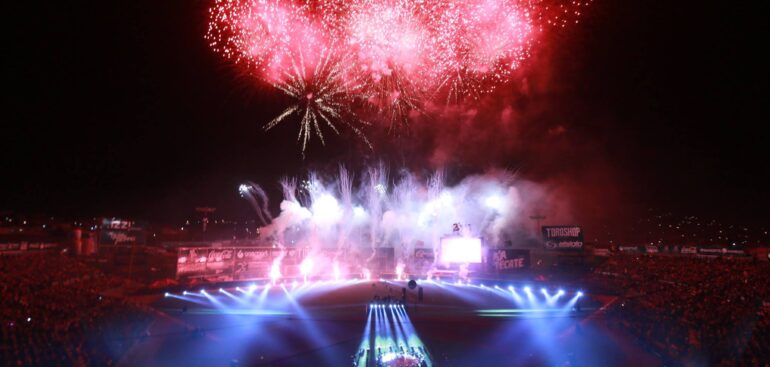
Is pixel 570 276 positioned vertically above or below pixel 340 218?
below

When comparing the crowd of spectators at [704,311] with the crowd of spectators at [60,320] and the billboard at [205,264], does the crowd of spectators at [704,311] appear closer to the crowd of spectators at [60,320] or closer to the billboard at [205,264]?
the crowd of spectators at [60,320]

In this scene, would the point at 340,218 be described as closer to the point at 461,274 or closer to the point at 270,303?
the point at 461,274

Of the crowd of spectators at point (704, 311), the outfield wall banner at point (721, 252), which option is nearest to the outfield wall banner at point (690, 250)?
the outfield wall banner at point (721, 252)

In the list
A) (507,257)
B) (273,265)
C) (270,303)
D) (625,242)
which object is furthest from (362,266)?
(625,242)

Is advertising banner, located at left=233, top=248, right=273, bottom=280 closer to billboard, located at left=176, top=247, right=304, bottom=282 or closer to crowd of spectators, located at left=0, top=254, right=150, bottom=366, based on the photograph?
billboard, located at left=176, top=247, right=304, bottom=282

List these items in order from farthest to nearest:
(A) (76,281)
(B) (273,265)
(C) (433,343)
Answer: (B) (273,265) → (A) (76,281) → (C) (433,343)

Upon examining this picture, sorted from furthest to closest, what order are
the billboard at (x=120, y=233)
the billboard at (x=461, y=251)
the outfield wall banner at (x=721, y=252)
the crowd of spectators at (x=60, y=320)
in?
the billboard at (x=461, y=251) < the outfield wall banner at (x=721, y=252) < the billboard at (x=120, y=233) < the crowd of spectators at (x=60, y=320)

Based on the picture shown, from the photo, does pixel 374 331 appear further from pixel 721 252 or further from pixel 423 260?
pixel 721 252
